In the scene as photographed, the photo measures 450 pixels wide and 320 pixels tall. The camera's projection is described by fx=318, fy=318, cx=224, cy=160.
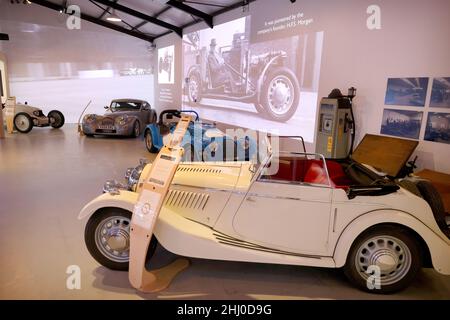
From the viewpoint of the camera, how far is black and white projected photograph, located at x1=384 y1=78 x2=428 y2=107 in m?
4.23

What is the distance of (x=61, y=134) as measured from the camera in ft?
32.9

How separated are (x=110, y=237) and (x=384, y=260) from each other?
210cm

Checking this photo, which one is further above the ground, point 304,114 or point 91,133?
point 304,114

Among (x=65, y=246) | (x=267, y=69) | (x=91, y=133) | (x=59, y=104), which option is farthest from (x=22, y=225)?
(x=59, y=104)

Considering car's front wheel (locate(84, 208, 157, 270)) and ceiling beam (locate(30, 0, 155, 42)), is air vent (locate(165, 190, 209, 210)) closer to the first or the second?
car's front wheel (locate(84, 208, 157, 270))

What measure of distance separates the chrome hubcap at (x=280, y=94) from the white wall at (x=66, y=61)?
Result: 8931mm

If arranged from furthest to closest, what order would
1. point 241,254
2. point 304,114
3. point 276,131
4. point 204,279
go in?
point 276,131 < point 304,114 < point 204,279 < point 241,254

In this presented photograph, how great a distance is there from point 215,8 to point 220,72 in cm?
173

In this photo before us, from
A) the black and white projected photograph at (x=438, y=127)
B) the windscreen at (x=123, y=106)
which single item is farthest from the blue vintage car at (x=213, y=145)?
the windscreen at (x=123, y=106)

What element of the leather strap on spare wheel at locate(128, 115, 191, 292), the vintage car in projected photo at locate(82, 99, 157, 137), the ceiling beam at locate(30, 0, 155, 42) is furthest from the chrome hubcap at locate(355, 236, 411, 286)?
the ceiling beam at locate(30, 0, 155, 42)

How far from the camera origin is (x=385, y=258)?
2344 millimetres

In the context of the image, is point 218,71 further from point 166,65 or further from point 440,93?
point 440,93

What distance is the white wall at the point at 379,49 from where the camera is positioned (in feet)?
13.3

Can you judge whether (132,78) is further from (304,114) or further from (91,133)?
(304,114)
